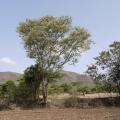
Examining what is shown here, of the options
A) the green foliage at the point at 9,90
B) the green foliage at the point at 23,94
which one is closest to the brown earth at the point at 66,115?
the green foliage at the point at 9,90

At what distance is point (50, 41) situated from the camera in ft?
118

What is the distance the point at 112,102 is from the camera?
37219mm

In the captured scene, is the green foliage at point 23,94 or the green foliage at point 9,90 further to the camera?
the green foliage at point 23,94

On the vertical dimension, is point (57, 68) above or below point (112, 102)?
above

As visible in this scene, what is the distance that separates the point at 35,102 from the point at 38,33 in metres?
6.98

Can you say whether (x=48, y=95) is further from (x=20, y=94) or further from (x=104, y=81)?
(x=104, y=81)

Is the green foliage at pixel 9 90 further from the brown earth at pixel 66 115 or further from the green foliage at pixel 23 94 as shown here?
the brown earth at pixel 66 115

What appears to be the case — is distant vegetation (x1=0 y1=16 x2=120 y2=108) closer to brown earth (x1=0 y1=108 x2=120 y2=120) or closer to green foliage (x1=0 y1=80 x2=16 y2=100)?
green foliage (x1=0 y1=80 x2=16 y2=100)

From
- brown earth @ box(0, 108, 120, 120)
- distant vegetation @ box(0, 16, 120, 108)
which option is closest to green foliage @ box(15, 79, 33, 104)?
distant vegetation @ box(0, 16, 120, 108)

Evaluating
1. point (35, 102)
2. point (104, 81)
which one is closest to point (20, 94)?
point (35, 102)

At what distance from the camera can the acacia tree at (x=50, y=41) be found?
117 ft

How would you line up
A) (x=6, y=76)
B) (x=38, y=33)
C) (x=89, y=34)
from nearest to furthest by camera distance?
(x=38, y=33) < (x=89, y=34) < (x=6, y=76)

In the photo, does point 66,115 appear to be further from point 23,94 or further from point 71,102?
point 23,94

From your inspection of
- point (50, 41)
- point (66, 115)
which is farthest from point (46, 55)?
point (66, 115)
